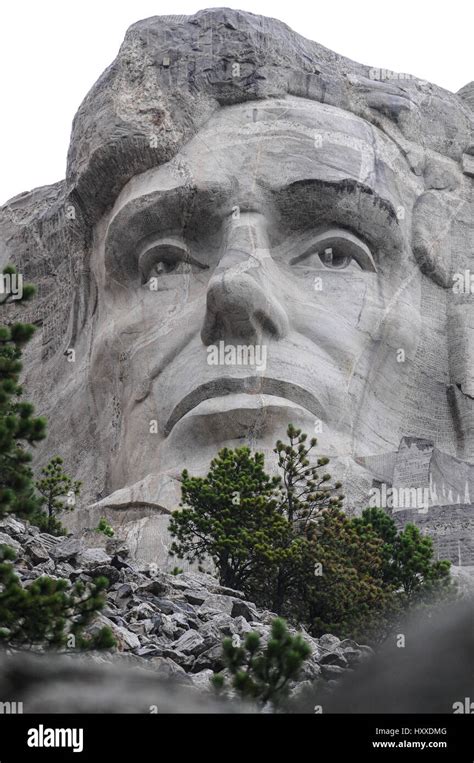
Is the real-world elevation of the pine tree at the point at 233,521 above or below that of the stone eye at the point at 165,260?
below

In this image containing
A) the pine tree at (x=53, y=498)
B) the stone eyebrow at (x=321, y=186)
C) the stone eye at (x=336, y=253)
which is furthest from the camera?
the stone eye at (x=336, y=253)

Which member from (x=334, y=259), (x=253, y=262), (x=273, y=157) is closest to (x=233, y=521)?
(x=253, y=262)

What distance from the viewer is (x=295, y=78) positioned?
2344 cm

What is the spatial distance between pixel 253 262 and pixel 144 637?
8508 millimetres

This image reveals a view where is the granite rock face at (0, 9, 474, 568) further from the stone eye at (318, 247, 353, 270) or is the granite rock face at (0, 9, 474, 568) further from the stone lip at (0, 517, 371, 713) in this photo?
the stone lip at (0, 517, 371, 713)

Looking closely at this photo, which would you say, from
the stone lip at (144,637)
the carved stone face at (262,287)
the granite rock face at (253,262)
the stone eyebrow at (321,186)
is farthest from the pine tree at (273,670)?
the stone eyebrow at (321,186)

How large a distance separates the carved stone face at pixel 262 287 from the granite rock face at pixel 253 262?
25mm

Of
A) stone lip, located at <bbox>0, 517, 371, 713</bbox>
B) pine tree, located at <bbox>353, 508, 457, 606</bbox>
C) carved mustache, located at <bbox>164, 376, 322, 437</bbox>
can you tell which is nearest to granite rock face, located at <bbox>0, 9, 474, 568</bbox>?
carved mustache, located at <bbox>164, 376, 322, 437</bbox>

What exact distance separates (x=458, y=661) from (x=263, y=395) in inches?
437

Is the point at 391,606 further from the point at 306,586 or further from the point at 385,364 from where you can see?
the point at 385,364

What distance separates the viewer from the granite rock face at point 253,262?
830 inches

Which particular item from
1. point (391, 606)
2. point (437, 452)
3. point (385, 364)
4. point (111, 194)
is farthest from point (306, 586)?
point (111, 194)

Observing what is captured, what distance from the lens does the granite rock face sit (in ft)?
69.2

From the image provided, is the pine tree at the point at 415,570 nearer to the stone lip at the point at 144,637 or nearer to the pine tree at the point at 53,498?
the stone lip at the point at 144,637
